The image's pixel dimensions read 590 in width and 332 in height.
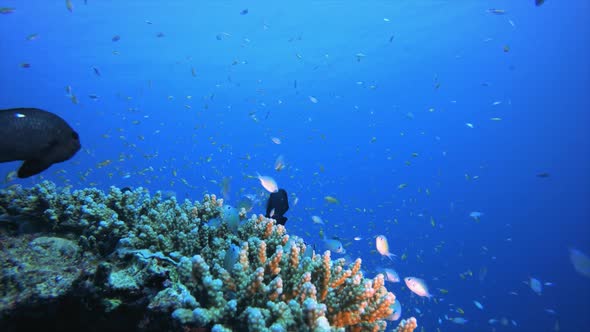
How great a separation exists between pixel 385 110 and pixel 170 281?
94164 mm

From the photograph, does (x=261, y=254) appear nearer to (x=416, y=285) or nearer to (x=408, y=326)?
(x=408, y=326)

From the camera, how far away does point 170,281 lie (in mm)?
2525

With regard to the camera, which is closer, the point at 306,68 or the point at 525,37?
the point at 525,37

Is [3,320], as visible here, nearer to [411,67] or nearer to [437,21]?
[437,21]

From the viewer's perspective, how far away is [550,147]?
85938 millimetres

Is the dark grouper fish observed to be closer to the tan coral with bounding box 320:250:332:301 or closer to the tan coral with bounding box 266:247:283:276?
the tan coral with bounding box 266:247:283:276

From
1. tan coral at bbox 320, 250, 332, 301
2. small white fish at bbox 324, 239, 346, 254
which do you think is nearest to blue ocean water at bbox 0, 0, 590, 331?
small white fish at bbox 324, 239, 346, 254

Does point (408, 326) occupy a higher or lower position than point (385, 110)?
higher

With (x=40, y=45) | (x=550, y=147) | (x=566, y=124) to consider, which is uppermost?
(x=40, y=45)

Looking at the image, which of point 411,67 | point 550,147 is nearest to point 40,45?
point 411,67

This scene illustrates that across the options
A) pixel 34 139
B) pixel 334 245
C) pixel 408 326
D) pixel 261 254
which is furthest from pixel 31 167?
pixel 334 245

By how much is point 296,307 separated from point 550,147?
109967 mm

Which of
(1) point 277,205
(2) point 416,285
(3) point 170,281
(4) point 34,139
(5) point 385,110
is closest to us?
(4) point 34,139

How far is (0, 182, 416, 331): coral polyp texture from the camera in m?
2.24
